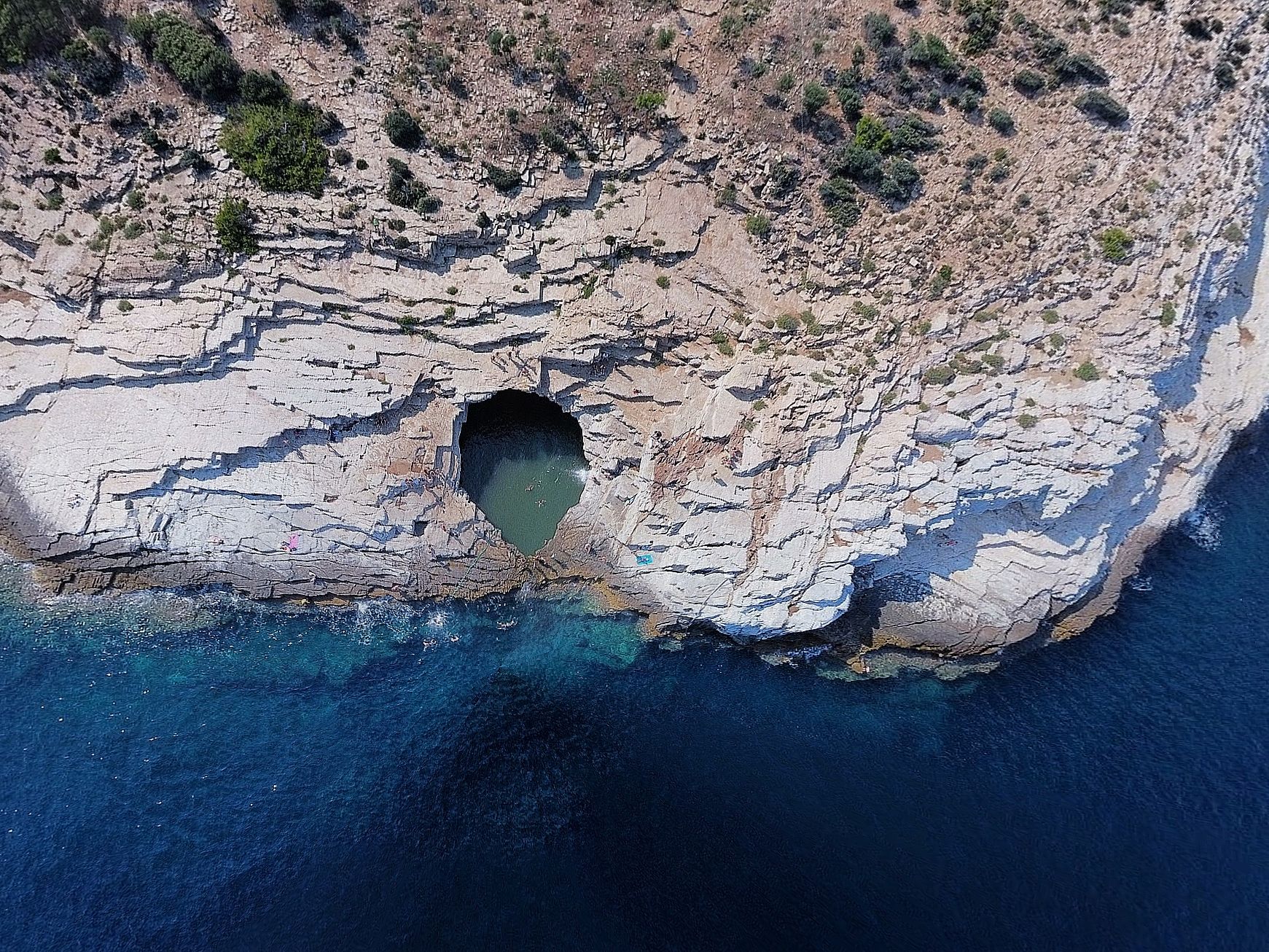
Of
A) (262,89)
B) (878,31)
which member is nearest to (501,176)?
(262,89)

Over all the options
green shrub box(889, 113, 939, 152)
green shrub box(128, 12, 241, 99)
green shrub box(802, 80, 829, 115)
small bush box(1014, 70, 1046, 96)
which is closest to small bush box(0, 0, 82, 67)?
green shrub box(128, 12, 241, 99)

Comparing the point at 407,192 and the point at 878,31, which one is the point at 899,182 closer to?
the point at 878,31

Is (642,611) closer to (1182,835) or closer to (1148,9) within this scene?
(1182,835)

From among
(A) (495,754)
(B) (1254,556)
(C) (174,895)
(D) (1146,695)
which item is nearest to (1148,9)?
(B) (1254,556)

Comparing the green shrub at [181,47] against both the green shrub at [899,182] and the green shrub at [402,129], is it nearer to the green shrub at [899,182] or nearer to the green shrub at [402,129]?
the green shrub at [402,129]

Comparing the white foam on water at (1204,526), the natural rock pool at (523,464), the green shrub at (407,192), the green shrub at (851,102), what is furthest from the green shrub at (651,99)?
the white foam on water at (1204,526)

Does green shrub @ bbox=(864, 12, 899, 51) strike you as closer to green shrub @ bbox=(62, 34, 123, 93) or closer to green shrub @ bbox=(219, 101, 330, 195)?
green shrub @ bbox=(219, 101, 330, 195)
